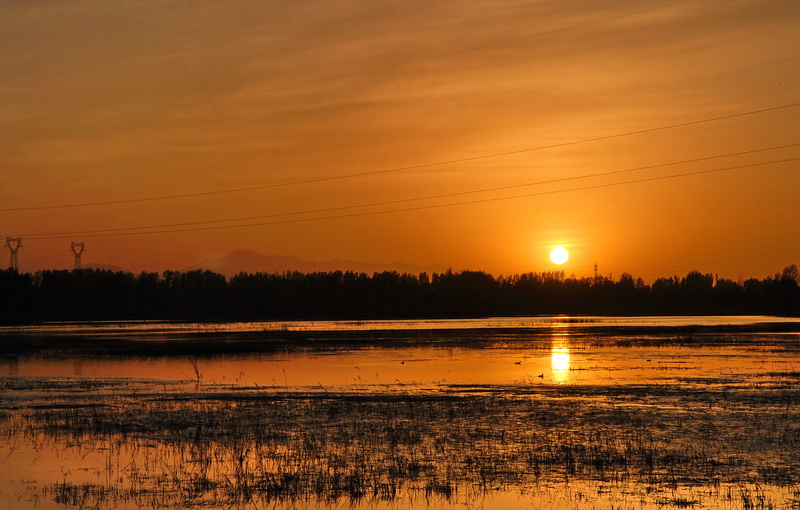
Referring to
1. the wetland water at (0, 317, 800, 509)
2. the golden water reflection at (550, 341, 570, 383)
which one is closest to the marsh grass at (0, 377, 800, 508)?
the wetland water at (0, 317, 800, 509)

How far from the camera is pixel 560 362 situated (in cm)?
5766

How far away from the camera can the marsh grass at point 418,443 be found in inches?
784

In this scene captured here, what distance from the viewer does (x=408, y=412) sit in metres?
31.8

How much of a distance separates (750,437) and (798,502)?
7722 millimetres

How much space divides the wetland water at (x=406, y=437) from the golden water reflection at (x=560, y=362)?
1.22ft

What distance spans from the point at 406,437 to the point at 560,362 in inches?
1298

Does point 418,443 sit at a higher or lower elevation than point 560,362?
lower

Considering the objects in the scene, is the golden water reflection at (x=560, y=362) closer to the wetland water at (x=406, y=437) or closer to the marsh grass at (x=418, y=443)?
the wetland water at (x=406, y=437)

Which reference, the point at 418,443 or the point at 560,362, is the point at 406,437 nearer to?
the point at 418,443

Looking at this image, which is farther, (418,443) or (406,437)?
(406,437)

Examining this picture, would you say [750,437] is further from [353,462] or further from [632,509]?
[353,462]

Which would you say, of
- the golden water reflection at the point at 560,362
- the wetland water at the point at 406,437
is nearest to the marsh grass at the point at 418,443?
the wetland water at the point at 406,437

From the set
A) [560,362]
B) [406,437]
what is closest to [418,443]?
[406,437]

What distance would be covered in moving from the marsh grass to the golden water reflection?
7657 mm
